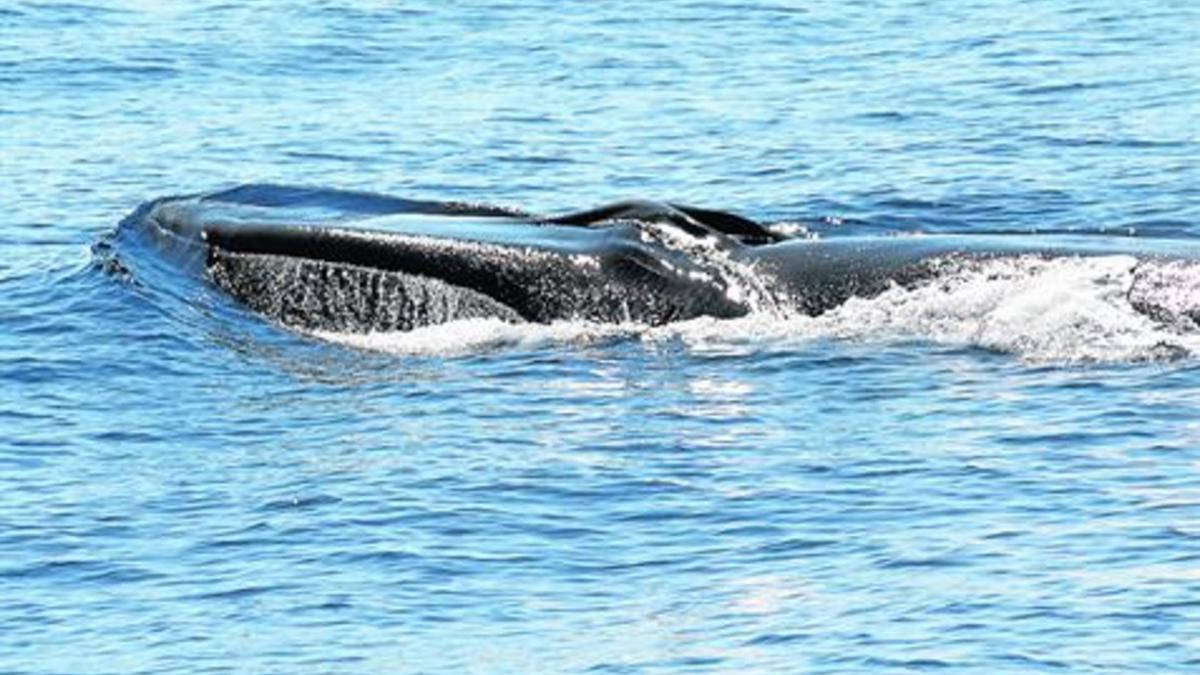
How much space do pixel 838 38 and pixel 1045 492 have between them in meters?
22.1

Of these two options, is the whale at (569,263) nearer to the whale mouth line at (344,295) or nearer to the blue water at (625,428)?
the whale mouth line at (344,295)

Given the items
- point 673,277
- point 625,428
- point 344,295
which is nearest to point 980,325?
point 673,277

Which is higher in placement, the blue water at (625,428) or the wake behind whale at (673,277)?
the wake behind whale at (673,277)

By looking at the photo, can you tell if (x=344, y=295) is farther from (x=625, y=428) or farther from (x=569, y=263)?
(x=625, y=428)

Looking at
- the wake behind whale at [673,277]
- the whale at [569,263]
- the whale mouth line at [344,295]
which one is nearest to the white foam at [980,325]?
the wake behind whale at [673,277]

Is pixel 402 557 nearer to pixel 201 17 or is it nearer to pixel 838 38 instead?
pixel 838 38

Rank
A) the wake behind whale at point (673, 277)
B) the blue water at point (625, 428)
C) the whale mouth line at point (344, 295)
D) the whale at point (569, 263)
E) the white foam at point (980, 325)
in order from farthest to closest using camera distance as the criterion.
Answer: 1. the whale mouth line at point (344, 295)
2. the whale at point (569, 263)
3. the wake behind whale at point (673, 277)
4. the white foam at point (980, 325)
5. the blue water at point (625, 428)

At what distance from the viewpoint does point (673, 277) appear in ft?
79.6

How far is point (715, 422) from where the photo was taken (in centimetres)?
2150

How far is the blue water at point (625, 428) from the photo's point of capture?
17375mm

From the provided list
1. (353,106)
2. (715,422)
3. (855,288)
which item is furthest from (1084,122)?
(715,422)

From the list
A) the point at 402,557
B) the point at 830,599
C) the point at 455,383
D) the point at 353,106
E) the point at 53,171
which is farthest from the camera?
the point at 353,106

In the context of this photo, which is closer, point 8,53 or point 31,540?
point 31,540

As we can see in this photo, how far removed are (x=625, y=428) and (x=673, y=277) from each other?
9.85ft
